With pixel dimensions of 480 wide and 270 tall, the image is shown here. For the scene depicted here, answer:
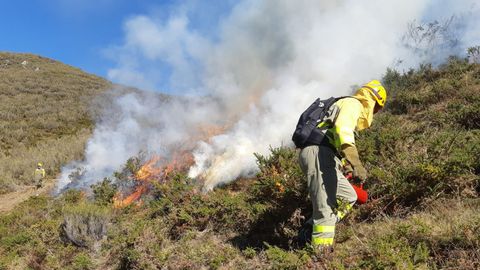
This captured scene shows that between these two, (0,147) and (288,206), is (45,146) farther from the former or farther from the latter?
(288,206)

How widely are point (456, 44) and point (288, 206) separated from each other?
9.38m

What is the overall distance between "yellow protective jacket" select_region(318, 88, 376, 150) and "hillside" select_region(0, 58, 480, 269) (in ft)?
3.16

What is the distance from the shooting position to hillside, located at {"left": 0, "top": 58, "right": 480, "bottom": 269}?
3512 millimetres

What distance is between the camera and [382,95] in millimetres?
3988

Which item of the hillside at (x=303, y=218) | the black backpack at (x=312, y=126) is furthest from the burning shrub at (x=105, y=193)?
the black backpack at (x=312, y=126)

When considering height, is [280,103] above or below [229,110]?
below

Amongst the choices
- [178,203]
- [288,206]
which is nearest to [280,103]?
[178,203]

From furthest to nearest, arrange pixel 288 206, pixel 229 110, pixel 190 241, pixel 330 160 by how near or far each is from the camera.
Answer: pixel 229 110 < pixel 190 241 < pixel 288 206 < pixel 330 160

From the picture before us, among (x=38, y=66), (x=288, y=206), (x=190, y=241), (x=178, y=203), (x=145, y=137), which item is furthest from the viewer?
(x=38, y=66)

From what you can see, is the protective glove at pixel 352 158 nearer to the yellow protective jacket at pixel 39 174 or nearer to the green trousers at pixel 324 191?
the green trousers at pixel 324 191

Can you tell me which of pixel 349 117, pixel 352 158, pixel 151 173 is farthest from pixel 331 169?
pixel 151 173

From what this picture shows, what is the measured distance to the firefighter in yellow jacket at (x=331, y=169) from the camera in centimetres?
376

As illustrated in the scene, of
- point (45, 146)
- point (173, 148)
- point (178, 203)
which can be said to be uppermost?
point (45, 146)

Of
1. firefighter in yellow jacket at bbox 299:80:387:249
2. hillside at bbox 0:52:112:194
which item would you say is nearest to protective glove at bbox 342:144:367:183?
firefighter in yellow jacket at bbox 299:80:387:249
